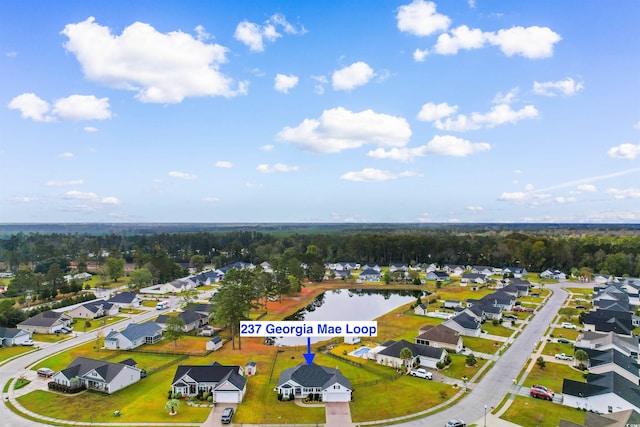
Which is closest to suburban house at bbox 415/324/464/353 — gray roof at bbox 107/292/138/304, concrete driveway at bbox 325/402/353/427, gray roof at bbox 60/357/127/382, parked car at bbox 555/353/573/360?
parked car at bbox 555/353/573/360

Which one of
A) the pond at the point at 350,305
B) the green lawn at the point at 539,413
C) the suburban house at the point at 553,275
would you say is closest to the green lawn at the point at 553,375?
the green lawn at the point at 539,413

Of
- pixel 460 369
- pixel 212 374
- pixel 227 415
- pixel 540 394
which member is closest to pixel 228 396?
pixel 212 374

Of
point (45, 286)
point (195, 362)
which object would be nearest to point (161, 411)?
point (195, 362)

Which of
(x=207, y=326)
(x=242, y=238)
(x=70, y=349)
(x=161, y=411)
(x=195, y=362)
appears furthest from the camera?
(x=242, y=238)

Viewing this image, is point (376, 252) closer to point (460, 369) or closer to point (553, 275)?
point (553, 275)

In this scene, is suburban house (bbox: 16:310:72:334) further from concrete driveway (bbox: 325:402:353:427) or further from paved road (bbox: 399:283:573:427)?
paved road (bbox: 399:283:573:427)

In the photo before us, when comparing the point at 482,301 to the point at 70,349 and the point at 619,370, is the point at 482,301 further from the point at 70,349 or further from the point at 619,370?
the point at 70,349
